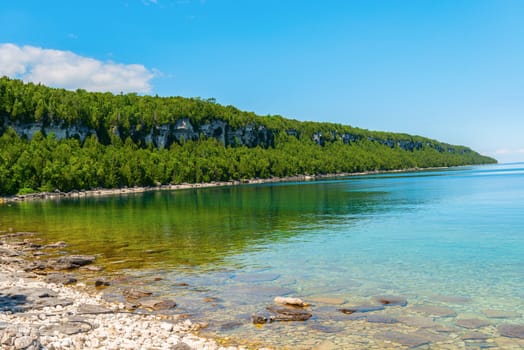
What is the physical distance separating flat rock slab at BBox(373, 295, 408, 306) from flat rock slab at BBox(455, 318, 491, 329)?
2.47 m

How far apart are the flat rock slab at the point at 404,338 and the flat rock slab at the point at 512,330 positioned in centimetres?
272

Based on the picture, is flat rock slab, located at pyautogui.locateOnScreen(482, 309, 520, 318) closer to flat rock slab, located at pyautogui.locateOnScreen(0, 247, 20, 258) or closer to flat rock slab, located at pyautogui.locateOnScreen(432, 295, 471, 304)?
flat rock slab, located at pyautogui.locateOnScreen(432, 295, 471, 304)

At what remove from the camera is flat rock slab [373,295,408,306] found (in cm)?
1750

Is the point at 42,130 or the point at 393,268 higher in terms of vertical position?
the point at 42,130

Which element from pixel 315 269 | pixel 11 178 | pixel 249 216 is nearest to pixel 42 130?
pixel 11 178

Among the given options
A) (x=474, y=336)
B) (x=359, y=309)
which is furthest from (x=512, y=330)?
(x=359, y=309)

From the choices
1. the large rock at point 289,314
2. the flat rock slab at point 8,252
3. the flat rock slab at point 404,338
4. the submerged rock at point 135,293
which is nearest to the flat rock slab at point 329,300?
the large rock at point 289,314

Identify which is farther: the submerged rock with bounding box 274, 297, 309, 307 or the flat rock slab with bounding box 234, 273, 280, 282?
the flat rock slab with bounding box 234, 273, 280, 282

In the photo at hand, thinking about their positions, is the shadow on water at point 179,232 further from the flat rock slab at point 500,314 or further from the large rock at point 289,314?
the flat rock slab at point 500,314

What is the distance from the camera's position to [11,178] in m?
115

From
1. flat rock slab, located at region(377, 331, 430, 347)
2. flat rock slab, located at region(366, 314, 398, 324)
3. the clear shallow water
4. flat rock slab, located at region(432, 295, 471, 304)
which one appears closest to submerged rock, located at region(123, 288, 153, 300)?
the clear shallow water

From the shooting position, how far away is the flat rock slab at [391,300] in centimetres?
1750

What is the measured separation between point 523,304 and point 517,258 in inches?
382

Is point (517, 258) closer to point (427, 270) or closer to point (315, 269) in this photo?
point (427, 270)
